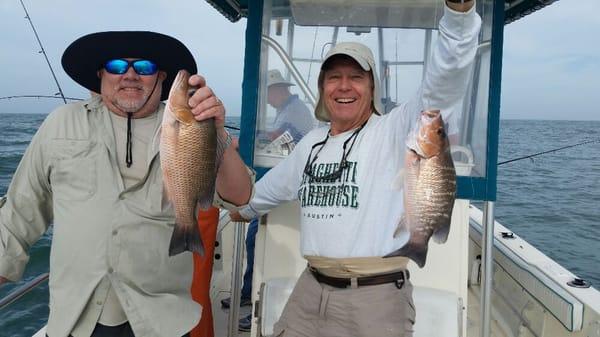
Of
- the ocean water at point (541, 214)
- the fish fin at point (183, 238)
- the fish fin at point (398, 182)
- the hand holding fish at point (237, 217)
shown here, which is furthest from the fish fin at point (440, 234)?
the ocean water at point (541, 214)

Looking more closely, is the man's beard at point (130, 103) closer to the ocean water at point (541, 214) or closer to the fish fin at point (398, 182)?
the fish fin at point (398, 182)

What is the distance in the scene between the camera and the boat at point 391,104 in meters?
3.34

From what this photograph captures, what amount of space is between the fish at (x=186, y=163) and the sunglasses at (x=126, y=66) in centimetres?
42

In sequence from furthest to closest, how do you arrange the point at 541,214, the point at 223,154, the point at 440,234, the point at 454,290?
the point at 541,214 → the point at 454,290 → the point at 223,154 → the point at 440,234

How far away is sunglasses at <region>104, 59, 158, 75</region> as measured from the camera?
88.5 inches

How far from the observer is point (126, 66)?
7.39 ft

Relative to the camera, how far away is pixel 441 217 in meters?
2.04

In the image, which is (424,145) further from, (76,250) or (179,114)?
(76,250)

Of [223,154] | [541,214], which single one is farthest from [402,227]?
[541,214]

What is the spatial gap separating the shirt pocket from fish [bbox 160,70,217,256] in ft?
1.46

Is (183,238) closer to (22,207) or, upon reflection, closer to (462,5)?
(22,207)

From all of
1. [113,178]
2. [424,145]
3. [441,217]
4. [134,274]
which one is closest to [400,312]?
[441,217]

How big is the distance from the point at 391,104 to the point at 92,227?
83.0 inches

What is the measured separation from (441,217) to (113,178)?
141cm
